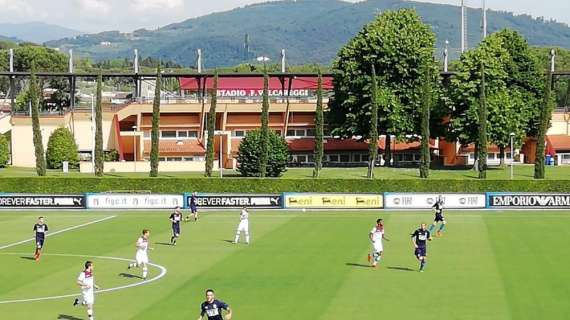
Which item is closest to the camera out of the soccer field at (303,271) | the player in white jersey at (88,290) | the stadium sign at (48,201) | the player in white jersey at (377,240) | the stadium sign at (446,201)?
the player in white jersey at (88,290)

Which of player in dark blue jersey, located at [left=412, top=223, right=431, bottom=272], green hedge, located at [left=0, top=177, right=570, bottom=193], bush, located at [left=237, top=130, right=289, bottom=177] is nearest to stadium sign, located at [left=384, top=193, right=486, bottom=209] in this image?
green hedge, located at [left=0, top=177, right=570, bottom=193]

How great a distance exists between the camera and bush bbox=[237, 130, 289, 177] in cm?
9038

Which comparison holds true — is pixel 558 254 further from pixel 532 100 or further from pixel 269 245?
pixel 532 100

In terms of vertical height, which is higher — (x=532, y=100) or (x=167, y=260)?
(x=532, y=100)

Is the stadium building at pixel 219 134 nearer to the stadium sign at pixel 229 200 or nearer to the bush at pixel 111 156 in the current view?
the bush at pixel 111 156

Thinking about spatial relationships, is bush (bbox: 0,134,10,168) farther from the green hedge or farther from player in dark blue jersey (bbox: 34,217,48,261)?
player in dark blue jersey (bbox: 34,217,48,261)

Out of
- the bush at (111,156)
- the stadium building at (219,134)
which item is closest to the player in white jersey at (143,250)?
the stadium building at (219,134)

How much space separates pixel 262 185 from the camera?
7894 cm

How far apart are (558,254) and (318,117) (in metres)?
48.0

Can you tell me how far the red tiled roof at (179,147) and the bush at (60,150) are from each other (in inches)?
369

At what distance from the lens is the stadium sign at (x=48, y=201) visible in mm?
73625

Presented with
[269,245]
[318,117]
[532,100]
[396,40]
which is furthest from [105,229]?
[532,100]

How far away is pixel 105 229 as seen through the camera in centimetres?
5944

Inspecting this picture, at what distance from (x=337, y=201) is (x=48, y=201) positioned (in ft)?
74.9
